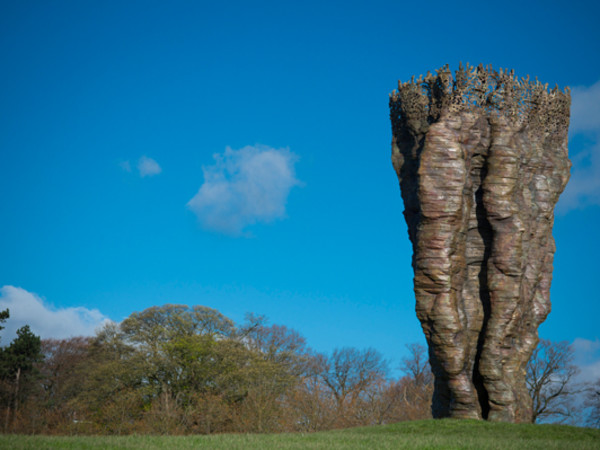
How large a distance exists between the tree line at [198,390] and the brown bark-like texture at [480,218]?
32.3 ft

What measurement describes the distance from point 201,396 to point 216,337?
5716 millimetres

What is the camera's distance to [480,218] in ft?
82.8

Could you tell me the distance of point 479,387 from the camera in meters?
24.5

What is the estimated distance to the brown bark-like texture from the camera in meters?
23.1

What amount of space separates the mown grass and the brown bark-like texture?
8.94ft

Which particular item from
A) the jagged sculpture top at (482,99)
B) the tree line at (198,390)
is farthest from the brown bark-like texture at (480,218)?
the tree line at (198,390)

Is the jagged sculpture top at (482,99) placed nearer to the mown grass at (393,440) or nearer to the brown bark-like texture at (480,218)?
the brown bark-like texture at (480,218)

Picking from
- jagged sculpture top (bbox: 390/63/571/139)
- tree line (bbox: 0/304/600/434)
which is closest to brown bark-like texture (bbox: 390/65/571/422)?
jagged sculpture top (bbox: 390/63/571/139)

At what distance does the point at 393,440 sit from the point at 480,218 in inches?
454

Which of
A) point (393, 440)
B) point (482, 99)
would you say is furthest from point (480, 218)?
point (393, 440)

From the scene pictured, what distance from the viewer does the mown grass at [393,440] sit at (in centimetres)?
1436

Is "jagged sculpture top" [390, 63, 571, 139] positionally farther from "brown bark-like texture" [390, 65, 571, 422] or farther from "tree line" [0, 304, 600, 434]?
"tree line" [0, 304, 600, 434]

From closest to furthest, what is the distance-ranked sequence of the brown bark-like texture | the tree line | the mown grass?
the mown grass → the brown bark-like texture → the tree line

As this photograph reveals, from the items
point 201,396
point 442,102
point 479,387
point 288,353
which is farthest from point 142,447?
point 288,353
